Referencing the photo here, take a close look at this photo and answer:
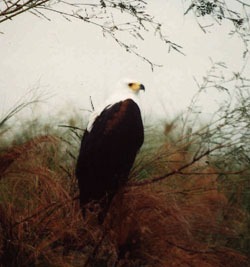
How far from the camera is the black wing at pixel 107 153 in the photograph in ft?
8.41

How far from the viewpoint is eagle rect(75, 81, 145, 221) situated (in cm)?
254

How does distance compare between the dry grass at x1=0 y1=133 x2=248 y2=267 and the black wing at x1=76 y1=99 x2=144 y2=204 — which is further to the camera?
the black wing at x1=76 y1=99 x2=144 y2=204

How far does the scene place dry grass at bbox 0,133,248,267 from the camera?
2133 mm

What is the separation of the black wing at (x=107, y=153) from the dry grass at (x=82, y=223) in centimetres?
9

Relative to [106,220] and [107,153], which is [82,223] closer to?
[106,220]

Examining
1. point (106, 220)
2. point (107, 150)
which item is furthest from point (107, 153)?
point (106, 220)

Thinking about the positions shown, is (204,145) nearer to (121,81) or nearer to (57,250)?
(57,250)

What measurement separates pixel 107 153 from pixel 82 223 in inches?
18.8

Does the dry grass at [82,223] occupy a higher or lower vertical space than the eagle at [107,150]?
lower

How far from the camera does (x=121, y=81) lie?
3.24 metres

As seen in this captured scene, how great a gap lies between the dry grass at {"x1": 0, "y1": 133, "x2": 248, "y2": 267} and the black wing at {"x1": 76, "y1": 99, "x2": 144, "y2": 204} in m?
0.09

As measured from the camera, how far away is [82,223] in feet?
7.52

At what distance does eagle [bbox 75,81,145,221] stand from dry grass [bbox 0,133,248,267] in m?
0.09

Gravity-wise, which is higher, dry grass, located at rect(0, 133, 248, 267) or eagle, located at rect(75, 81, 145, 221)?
eagle, located at rect(75, 81, 145, 221)
